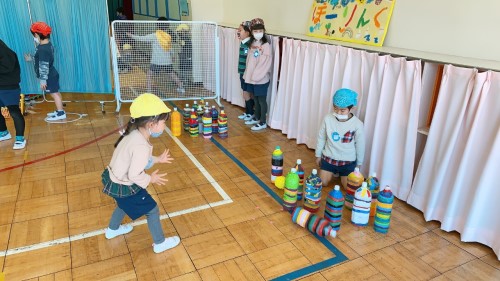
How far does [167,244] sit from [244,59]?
3.34m

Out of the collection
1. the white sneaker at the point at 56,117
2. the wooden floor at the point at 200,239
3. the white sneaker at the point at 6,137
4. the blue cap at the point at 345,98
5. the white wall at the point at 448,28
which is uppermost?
the white wall at the point at 448,28

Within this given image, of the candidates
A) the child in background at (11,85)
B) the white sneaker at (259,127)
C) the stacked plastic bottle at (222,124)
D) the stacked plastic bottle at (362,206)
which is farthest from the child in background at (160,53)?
the stacked plastic bottle at (362,206)

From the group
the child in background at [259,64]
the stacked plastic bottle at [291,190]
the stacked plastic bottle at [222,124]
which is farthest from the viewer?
the stacked plastic bottle at [222,124]

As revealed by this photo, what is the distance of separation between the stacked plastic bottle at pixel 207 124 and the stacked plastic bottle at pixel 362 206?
2.54 meters

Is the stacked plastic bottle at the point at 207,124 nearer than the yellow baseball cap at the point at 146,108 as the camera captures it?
No

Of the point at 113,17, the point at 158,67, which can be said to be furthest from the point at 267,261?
the point at 113,17

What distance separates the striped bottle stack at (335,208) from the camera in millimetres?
3002

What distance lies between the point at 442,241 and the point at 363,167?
3.75ft

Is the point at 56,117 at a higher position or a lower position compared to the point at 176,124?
lower

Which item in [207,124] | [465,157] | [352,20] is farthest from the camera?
[207,124]

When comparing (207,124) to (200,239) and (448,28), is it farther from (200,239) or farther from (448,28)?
(448,28)

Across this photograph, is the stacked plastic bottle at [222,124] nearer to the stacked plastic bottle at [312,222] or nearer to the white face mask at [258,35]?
the white face mask at [258,35]

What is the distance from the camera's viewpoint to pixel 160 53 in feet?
19.2

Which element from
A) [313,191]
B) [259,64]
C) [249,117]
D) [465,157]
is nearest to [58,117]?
[249,117]
